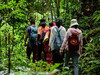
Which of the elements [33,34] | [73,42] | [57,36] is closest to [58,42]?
[57,36]

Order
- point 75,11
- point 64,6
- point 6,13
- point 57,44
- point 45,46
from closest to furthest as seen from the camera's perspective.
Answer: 1. point 57,44
2. point 45,46
3. point 6,13
4. point 75,11
5. point 64,6

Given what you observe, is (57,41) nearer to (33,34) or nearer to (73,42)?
(73,42)

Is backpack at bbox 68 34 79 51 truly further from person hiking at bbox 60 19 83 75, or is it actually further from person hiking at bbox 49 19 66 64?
person hiking at bbox 49 19 66 64

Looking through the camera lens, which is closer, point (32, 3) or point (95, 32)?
point (95, 32)

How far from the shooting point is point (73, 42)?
5.49 m

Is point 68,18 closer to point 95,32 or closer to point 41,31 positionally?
point 41,31

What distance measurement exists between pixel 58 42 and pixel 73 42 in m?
1.00

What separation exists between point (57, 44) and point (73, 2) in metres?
5.30

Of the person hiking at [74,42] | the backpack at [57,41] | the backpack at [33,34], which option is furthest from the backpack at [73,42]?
the backpack at [33,34]

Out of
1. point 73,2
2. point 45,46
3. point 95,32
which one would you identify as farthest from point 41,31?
point 73,2

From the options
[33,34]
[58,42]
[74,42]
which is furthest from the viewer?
[33,34]

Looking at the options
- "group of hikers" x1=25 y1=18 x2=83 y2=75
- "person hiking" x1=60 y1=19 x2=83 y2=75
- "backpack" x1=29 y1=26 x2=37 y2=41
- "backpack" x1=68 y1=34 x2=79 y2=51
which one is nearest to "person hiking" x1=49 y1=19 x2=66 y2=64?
"group of hikers" x1=25 y1=18 x2=83 y2=75

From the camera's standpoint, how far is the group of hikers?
18.2 feet

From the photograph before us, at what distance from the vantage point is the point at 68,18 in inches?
413
